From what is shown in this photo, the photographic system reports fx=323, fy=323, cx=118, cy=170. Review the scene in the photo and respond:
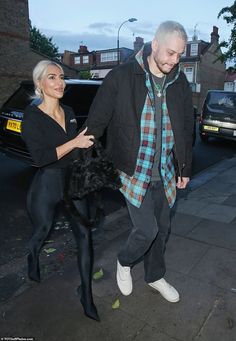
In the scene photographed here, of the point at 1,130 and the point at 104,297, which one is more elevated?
the point at 1,130

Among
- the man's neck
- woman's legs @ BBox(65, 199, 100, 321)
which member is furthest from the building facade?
woman's legs @ BBox(65, 199, 100, 321)

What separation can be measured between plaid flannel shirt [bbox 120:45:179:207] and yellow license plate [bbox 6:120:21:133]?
3836mm

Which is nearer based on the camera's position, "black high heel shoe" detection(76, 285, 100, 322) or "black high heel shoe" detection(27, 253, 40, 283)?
"black high heel shoe" detection(76, 285, 100, 322)

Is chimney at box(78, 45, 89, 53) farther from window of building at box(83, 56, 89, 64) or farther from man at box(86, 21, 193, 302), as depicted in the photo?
man at box(86, 21, 193, 302)

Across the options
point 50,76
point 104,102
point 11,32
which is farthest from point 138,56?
point 11,32

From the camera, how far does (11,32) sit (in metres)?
17.5

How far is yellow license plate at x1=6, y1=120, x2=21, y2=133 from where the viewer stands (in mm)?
5741

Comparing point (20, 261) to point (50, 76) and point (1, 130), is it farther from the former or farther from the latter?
point (1, 130)

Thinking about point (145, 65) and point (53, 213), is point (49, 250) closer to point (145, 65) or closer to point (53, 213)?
point (53, 213)

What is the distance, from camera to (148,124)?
2250 mm

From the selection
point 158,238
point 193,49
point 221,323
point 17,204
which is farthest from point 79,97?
point 193,49

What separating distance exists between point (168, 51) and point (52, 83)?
98 cm

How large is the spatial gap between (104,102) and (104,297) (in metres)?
1.63

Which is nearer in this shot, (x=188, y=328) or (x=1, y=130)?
(x=188, y=328)
